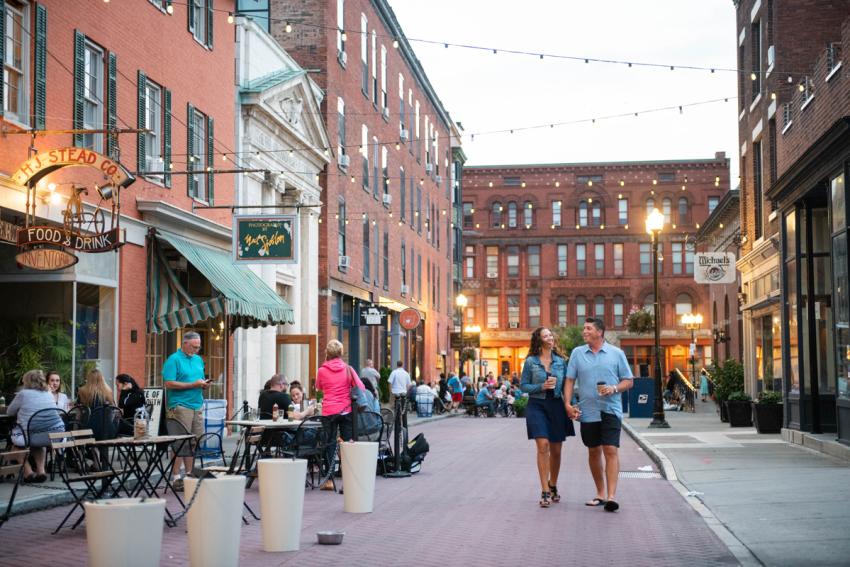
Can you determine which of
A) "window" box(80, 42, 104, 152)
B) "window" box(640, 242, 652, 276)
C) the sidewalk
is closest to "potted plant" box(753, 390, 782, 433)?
the sidewalk

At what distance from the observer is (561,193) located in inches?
3467

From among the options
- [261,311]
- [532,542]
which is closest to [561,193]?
[261,311]

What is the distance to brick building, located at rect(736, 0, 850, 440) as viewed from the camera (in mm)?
18000

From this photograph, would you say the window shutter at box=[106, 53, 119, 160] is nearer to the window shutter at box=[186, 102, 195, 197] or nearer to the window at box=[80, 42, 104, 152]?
the window at box=[80, 42, 104, 152]

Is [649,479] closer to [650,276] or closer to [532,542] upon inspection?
[532,542]

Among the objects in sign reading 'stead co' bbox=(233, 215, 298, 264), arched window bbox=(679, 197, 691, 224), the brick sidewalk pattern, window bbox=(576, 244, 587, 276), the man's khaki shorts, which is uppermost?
arched window bbox=(679, 197, 691, 224)

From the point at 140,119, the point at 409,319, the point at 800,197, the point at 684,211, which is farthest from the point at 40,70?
the point at 684,211

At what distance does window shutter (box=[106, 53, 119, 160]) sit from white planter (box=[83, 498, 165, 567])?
12.9 m

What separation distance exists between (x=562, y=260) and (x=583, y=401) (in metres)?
77.4

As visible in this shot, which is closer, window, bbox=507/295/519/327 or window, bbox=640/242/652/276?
window, bbox=640/242/652/276

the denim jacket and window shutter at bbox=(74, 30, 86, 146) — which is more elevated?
window shutter at bbox=(74, 30, 86, 146)

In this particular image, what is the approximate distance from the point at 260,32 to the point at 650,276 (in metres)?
62.1

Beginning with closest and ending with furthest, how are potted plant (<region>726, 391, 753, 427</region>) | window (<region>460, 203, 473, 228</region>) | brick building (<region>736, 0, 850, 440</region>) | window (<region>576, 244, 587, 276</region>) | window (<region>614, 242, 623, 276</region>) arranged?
1. brick building (<region>736, 0, 850, 440</region>)
2. potted plant (<region>726, 391, 753, 427</region>)
3. window (<region>614, 242, 623, 276</region>)
4. window (<region>576, 244, 587, 276</region>)
5. window (<region>460, 203, 473, 228</region>)

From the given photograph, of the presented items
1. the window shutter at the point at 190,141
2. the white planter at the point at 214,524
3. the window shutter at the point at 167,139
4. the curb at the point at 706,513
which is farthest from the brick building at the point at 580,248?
the white planter at the point at 214,524
